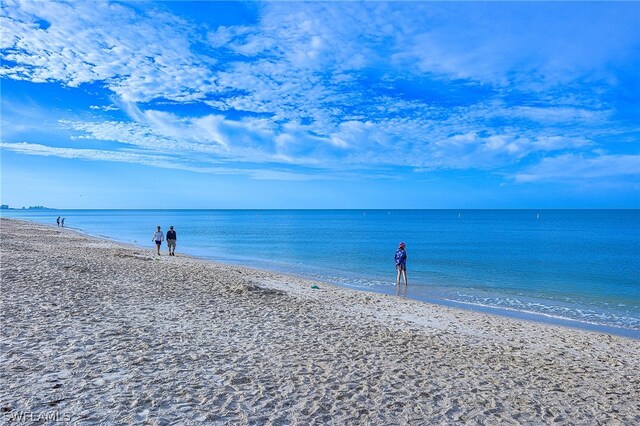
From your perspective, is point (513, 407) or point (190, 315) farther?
point (190, 315)

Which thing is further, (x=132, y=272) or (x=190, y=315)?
(x=132, y=272)

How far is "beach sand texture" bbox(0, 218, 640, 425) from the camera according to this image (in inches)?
247

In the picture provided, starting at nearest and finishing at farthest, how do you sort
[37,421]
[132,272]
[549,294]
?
[37,421] → [132,272] → [549,294]

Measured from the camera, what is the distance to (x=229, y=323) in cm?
1089

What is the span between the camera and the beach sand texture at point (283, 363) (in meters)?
6.27

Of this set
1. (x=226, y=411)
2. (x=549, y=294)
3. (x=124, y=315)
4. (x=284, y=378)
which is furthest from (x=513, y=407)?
(x=549, y=294)

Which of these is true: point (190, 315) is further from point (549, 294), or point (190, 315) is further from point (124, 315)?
point (549, 294)

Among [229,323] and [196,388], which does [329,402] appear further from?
[229,323]

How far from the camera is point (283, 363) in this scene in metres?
8.14

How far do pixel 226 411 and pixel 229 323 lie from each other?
489 centimetres

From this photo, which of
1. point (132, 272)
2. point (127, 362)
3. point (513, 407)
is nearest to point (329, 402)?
point (513, 407)

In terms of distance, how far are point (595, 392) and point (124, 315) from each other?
10148 mm

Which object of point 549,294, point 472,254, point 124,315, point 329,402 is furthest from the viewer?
point 472,254

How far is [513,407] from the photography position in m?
6.84
